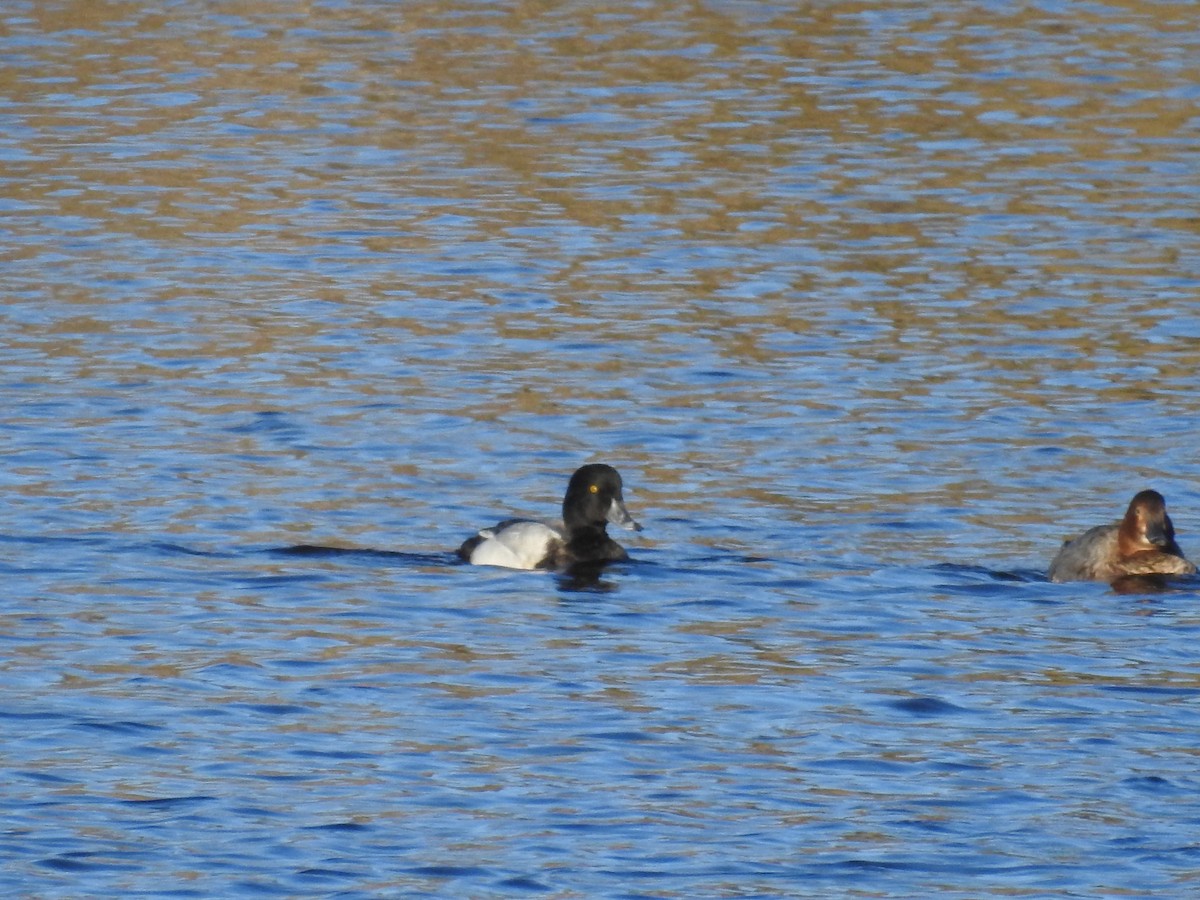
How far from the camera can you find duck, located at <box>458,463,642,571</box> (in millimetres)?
14359

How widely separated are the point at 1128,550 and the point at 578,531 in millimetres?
3231

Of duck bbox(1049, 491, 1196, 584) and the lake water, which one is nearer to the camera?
the lake water

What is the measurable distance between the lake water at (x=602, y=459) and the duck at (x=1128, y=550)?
170 millimetres

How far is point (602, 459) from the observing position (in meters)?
16.8

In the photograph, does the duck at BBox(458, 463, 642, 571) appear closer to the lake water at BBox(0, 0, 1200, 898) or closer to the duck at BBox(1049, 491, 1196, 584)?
the lake water at BBox(0, 0, 1200, 898)

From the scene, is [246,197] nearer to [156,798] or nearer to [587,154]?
[587,154]

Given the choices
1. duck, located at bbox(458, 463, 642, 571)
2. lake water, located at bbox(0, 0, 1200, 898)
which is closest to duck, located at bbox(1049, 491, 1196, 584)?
lake water, located at bbox(0, 0, 1200, 898)

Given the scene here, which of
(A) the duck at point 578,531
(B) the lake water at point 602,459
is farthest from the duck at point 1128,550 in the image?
(A) the duck at point 578,531

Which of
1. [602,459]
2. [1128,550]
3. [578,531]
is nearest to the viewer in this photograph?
[1128,550]

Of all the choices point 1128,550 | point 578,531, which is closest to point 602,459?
point 578,531

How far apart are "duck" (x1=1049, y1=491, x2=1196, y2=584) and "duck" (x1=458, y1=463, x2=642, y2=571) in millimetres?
2613

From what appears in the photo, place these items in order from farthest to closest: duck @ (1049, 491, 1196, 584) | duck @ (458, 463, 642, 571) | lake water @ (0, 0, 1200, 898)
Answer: duck @ (458, 463, 642, 571) < duck @ (1049, 491, 1196, 584) < lake water @ (0, 0, 1200, 898)

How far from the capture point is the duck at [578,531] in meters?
14.4

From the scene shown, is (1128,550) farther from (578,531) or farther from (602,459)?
(602,459)
